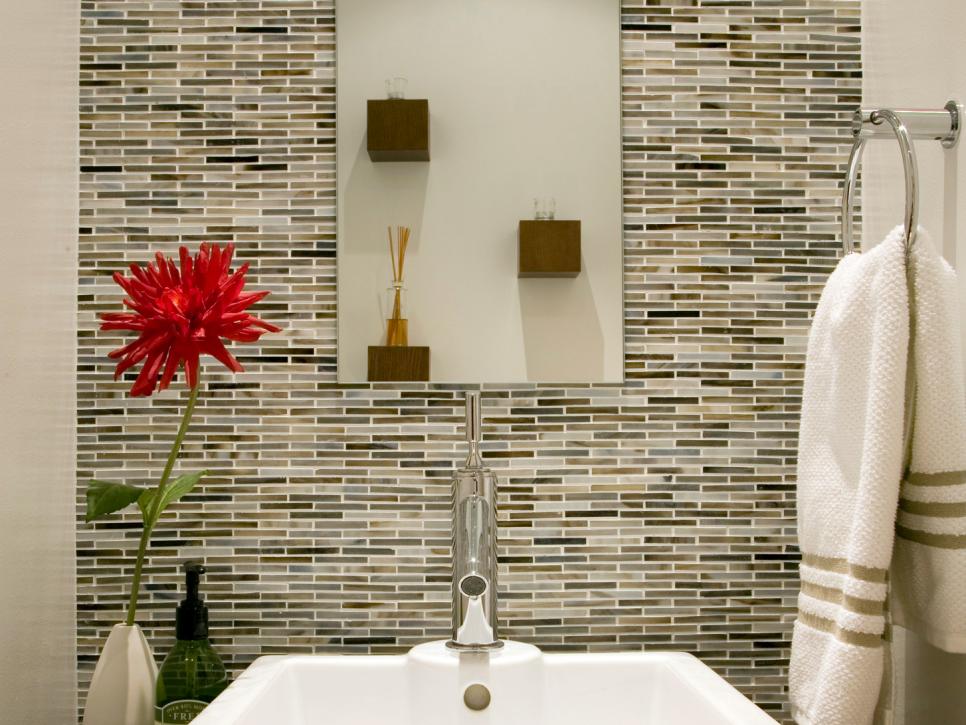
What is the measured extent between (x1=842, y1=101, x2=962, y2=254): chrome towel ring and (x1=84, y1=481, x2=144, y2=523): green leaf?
2.75 ft

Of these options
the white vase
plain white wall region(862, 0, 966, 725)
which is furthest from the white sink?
plain white wall region(862, 0, 966, 725)

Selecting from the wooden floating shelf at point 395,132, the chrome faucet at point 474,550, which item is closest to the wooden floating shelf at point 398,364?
the chrome faucet at point 474,550

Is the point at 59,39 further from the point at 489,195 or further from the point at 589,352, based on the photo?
the point at 589,352

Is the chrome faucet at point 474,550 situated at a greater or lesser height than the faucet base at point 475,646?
greater

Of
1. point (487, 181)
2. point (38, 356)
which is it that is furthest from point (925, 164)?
point (38, 356)

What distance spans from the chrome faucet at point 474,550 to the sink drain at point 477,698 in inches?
1.7

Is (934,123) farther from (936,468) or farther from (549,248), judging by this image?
(549,248)

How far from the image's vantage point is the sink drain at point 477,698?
3.17 feet

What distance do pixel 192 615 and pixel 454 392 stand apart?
0.41 m

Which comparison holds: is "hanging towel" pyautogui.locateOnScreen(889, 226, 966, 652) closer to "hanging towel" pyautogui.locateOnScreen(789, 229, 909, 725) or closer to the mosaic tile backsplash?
"hanging towel" pyautogui.locateOnScreen(789, 229, 909, 725)

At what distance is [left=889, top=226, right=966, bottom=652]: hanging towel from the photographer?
789 millimetres

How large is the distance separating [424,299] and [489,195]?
0.53 ft

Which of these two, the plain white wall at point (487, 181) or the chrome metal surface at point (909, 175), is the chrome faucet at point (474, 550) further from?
the chrome metal surface at point (909, 175)

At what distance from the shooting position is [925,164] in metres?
0.96
